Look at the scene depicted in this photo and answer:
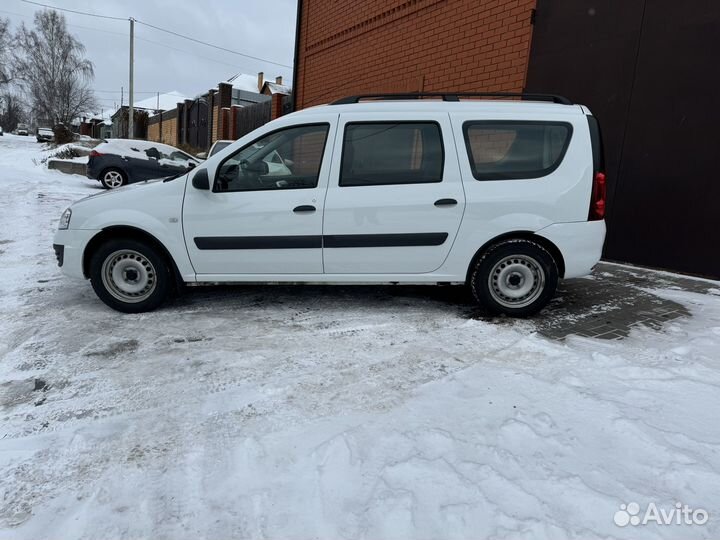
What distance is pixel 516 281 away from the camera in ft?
14.0

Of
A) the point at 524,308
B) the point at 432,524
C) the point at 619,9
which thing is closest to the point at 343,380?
the point at 432,524

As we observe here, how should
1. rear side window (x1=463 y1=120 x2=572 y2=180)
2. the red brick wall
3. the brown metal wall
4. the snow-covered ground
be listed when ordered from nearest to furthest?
1. the snow-covered ground
2. rear side window (x1=463 y1=120 x2=572 y2=180)
3. the brown metal wall
4. the red brick wall

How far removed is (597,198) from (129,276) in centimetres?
403

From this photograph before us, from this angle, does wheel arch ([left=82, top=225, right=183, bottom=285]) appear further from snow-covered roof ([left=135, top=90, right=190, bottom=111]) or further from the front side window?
snow-covered roof ([left=135, top=90, right=190, bottom=111])

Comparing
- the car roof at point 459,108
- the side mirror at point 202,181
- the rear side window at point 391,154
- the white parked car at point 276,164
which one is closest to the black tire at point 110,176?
the side mirror at point 202,181

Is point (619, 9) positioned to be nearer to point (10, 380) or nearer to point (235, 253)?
point (235, 253)

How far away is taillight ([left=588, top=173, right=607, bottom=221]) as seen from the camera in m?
4.05

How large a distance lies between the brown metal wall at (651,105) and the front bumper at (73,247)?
6094 mm

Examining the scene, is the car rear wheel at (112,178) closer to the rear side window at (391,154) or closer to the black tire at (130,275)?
the black tire at (130,275)

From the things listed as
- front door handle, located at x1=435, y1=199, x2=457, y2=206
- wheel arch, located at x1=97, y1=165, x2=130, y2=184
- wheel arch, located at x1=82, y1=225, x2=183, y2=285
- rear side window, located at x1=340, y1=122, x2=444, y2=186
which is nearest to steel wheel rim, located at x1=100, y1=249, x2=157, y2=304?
wheel arch, located at x1=82, y1=225, x2=183, y2=285

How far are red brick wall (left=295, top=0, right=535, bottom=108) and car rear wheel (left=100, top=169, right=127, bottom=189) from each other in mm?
5604

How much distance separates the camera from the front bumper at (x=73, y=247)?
162 inches

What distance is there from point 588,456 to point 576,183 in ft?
7.98

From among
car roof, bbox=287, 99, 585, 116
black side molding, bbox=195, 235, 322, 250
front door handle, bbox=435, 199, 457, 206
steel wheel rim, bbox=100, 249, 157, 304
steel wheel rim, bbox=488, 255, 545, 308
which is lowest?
steel wheel rim, bbox=100, 249, 157, 304
